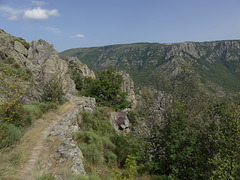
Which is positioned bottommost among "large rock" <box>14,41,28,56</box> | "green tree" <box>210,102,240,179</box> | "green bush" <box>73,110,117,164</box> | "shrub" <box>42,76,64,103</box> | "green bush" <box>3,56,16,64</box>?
"green bush" <box>73,110,117,164</box>

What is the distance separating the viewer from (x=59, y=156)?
18.8 ft

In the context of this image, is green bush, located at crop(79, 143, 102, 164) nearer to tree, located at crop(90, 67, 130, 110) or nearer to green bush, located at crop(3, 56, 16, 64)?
tree, located at crop(90, 67, 130, 110)

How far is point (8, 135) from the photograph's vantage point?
227 inches

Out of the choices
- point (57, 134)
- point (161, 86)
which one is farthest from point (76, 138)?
point (161, 86)

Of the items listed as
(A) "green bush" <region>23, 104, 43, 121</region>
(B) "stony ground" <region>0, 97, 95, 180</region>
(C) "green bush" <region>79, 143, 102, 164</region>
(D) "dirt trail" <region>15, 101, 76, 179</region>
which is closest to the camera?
(B) "stony ground" <region>0, 97, 95, 180</region>

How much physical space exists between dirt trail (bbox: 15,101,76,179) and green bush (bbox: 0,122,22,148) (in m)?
0.38

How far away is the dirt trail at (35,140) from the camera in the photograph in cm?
444

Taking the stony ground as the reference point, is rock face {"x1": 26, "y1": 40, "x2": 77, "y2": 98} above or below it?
above

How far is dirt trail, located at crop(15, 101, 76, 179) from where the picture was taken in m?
4.44

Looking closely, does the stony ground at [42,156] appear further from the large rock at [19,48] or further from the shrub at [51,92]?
the large rock at [19,48]

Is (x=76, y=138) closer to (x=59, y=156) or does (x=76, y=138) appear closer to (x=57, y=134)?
(x=57, y=134)

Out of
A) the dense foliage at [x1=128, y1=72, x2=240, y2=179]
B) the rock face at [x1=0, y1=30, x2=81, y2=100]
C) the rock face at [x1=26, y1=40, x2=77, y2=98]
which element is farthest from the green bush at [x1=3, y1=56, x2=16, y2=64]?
the dense foliage at [x1=128, y1=72, x2=240, y2=179]

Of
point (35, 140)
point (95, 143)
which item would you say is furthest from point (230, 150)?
point (35, 140)

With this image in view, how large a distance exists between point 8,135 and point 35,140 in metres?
1.25
